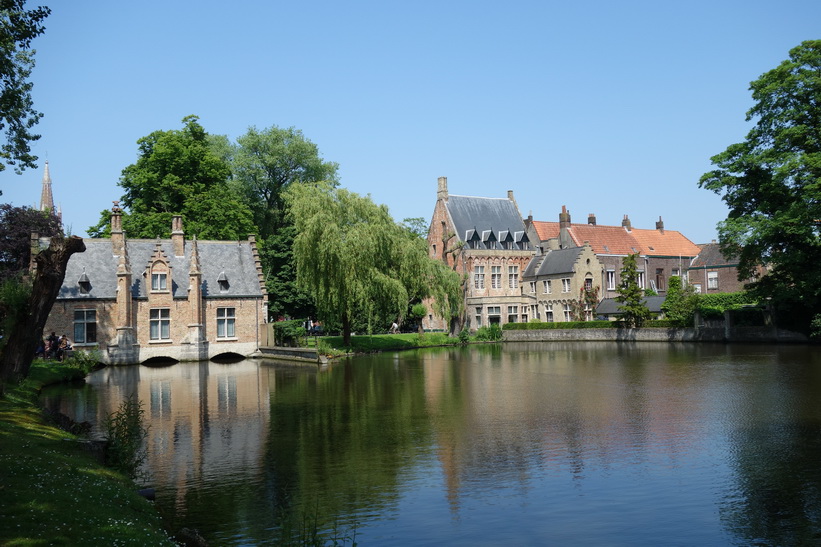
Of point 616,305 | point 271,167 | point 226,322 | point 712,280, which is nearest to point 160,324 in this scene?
point 226,322

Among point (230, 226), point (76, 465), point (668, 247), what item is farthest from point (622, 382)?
point (668, 247)

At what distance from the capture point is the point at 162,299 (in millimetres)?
43094

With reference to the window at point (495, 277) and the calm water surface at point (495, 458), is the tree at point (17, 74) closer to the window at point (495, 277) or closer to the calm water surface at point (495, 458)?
the calm water surface at point (495, 458)

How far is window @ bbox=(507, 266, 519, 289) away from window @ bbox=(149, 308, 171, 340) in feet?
106

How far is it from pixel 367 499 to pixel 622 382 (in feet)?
54.7

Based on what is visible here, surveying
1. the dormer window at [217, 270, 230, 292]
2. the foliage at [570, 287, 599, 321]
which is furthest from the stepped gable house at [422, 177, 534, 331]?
the dormer window at [217, 270, 230, 292]

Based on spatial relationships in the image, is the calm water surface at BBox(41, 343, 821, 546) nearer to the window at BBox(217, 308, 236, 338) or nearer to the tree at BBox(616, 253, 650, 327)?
the window at BBox(217, 308, 236, 338)

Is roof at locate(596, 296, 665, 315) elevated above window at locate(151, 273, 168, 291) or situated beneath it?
situated beneath

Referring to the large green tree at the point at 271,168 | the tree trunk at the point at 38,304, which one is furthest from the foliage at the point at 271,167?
the tree trunk at the point at 38,304

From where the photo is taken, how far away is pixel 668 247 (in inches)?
2756

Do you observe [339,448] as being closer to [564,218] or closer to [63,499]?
[63,499]

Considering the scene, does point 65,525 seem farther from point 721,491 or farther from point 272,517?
point 721,491

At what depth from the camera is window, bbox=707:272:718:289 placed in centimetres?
6400

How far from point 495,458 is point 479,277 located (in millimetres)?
49399
